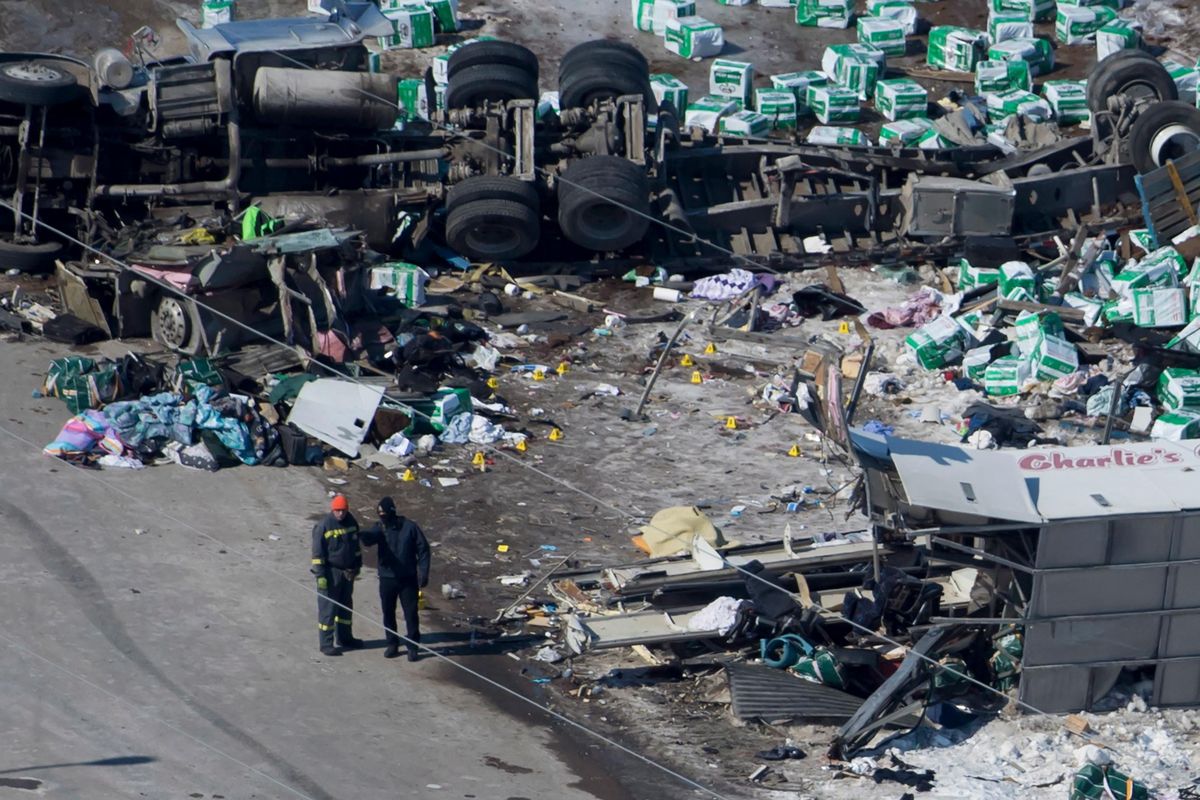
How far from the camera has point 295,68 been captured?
63.6ft

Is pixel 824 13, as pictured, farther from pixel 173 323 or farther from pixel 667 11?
pixel 173 323

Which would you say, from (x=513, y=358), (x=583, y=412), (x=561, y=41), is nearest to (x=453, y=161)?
(x=513, y=358)

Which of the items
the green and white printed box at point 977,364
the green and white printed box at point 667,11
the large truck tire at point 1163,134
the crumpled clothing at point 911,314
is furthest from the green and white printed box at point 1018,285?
the green and white printed box at point 667,11

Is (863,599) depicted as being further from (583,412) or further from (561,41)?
(561,41)

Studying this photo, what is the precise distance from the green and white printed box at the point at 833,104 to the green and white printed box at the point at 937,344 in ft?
21.5

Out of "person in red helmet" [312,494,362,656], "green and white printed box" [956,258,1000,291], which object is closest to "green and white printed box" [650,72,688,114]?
"green and white printed box" [956,258,1000,291]

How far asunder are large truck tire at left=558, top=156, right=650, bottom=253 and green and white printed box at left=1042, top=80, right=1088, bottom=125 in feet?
22.2

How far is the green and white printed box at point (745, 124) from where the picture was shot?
22922 mm

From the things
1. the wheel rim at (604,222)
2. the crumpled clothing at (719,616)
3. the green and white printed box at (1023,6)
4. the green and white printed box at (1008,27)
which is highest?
the green and white printed box at (1023,6)

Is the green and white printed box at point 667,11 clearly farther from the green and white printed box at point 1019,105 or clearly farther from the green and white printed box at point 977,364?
the green and white printed box at point 977,364

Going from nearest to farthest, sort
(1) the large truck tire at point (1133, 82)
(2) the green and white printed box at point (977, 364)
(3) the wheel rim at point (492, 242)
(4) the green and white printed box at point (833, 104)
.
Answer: (2) the green and white printed box at point (977, 364)
(3) the wheel rim at point (492, 242)
(1) the large truck tire at point (1133, 82)
(4) the green and white printed box at point (833, 104)

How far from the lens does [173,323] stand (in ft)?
55.7

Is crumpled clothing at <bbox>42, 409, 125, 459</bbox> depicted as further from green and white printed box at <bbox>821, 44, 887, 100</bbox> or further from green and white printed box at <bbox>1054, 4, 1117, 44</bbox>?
green and white printed box at <bbox>1054, 4, 1117, 44</bbox>

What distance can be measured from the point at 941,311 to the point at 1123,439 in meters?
3.09
